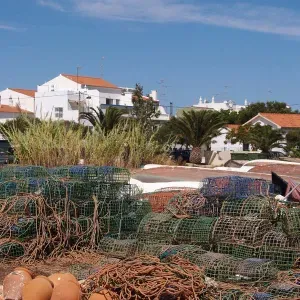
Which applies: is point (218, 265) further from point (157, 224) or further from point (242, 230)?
point (157, 224)

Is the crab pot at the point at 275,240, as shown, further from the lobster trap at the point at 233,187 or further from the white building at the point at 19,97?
the white building at the point at 19,97

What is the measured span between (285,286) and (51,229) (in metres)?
3.79

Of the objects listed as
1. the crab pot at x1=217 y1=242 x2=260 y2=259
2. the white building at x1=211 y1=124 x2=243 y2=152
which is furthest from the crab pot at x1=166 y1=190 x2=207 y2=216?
the white building at x1=211 y1=124 x2=243 y2=152

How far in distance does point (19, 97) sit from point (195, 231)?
7157 cm

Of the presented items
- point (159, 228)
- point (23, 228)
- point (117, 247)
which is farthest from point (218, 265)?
point (23, 228)

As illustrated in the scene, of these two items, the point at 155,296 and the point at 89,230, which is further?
the point at 89,230

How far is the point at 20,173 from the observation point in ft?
32.1

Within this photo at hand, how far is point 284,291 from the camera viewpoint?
581 cm

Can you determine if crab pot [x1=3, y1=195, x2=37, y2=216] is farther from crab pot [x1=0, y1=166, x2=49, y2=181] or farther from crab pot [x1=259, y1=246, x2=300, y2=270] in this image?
crab pot [x1=259, y1=246, x2=300, y2=270]

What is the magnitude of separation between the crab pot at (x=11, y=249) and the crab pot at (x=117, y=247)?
1100 mm

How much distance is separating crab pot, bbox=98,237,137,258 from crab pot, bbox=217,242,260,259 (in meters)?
1.15

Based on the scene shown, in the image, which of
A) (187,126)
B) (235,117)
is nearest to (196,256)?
(187,126)

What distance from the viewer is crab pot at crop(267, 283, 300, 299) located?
5.71 metres

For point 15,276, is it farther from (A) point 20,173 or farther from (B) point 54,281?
(A) point 20,173
